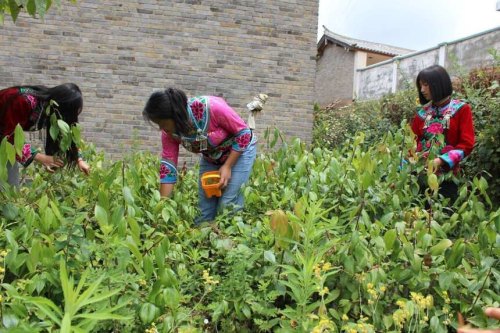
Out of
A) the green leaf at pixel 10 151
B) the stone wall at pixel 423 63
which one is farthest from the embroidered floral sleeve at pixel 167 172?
the stone wall at pixel 423 63

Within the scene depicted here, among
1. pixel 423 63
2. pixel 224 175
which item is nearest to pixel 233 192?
pixel 224 175

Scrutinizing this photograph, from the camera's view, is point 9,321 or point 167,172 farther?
point 167,172

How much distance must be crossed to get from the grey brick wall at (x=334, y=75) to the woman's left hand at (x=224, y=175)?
15295 millimetres

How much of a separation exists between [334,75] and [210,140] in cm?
1816

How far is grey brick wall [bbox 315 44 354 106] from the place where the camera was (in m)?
18.5

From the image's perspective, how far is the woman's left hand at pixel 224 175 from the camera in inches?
98.5

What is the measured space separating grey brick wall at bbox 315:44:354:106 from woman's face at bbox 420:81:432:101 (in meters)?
14.9

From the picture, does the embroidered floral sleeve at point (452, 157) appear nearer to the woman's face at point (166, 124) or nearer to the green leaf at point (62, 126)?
the woman's face at point (166, 124)

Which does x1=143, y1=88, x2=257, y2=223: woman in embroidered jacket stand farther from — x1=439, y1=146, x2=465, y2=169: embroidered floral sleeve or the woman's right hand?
x1=439, y1=146, x2=465, y2=169: embroidered floral sleeve

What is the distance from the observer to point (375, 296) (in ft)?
4.58

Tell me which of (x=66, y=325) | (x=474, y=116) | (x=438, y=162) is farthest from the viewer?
(x=474, y=116)

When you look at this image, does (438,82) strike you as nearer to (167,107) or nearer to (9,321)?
(167,107)

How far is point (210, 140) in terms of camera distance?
254 cm

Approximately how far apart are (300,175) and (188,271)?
998mm
